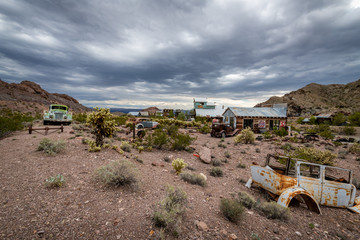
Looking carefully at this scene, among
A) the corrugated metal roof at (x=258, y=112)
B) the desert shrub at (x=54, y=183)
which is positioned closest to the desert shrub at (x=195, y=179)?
the desert shrub at (x=54, y=183)

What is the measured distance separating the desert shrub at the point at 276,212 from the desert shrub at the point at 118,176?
3.78 meters

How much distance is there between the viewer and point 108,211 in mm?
3471

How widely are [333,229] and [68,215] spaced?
6444 mm

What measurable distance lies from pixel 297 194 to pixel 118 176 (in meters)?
5.48

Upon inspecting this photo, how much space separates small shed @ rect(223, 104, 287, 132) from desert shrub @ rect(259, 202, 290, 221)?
2019 centimetres

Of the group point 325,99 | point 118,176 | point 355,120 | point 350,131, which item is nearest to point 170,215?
point 118,176

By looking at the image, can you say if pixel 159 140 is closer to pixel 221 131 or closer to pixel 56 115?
pixel 221 131

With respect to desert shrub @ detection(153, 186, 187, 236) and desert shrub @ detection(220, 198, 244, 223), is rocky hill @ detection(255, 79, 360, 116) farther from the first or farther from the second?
desert shrub @ detection(153, 186, 187, 236)

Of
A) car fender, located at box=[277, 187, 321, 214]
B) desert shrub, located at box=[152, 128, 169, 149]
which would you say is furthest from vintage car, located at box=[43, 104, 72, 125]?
car fender, located at box=[277, 187, 321, 214]

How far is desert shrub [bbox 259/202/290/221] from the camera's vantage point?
4.09 m

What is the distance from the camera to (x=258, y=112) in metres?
24.6

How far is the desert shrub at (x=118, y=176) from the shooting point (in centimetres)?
459

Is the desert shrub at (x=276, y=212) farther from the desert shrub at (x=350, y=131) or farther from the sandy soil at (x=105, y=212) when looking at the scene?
the desert shrub at (x=350, y=131)

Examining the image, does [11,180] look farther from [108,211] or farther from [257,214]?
[257,214]
